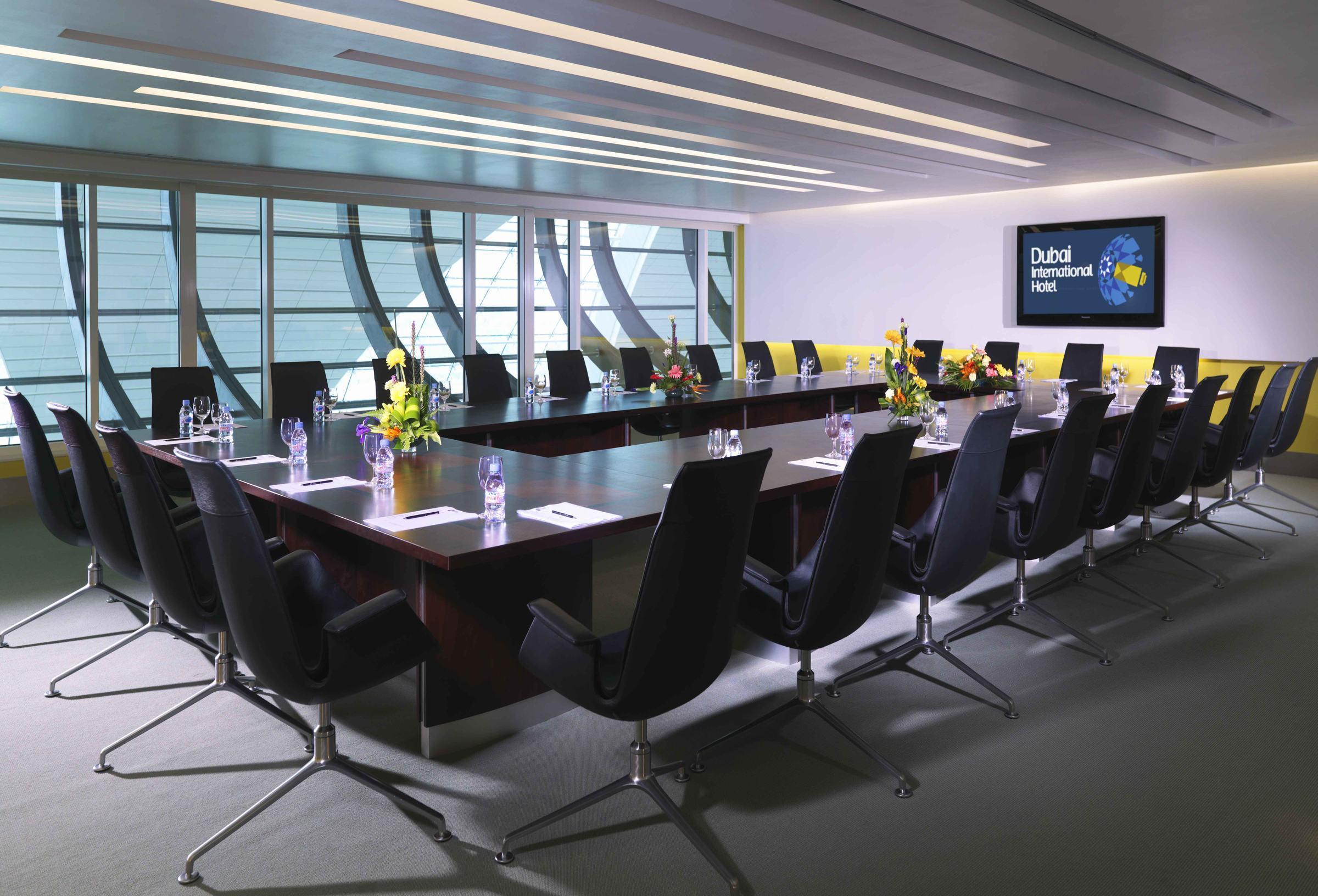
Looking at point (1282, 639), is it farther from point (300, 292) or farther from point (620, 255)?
point (620, 255)

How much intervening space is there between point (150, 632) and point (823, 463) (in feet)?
9.74

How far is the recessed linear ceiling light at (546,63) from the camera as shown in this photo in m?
4.09

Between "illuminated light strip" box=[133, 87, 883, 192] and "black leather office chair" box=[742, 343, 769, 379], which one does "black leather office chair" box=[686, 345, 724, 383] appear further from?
"illuminated light strip" box=[133, 87, 883, 192]

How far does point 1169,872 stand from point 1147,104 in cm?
502

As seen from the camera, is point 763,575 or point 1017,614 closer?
point 763,575

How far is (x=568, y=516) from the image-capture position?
3078mm

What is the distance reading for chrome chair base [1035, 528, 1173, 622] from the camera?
15.5ft

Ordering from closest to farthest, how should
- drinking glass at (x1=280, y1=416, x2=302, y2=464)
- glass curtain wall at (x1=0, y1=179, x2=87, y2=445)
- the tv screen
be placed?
drinking glass at (x1=280, y1=416, x2=302, y2=464), glass curtain wall at (x1=0, y1=179, x2=87, y2=445), the tv screen

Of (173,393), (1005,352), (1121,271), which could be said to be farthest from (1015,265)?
(173,393)

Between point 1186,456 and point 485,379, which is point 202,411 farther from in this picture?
point 1186,456

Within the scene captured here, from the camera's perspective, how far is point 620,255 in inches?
501

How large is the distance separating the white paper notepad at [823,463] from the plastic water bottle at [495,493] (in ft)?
4.73

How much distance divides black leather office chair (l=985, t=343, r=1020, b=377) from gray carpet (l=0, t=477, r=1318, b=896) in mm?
5312

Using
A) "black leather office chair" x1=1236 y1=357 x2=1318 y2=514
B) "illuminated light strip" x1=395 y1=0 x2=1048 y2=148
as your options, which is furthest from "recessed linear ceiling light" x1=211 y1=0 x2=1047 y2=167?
"black leather office chair" x1=1236 y1=357 x2=1318 y2=514
